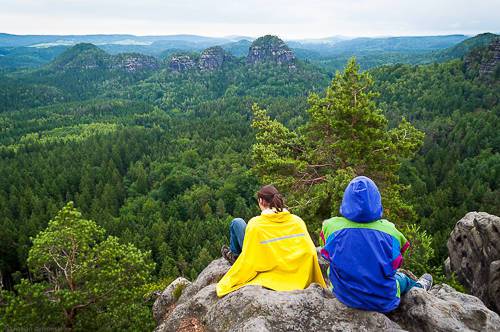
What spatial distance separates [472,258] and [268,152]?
42.2 ft

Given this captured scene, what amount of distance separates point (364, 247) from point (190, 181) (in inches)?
3509

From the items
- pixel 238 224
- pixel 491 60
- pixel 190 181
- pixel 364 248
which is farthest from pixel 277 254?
pixel 491 60

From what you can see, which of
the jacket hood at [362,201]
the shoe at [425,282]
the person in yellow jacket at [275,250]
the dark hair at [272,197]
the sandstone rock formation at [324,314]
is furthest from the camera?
the shoe at [425,282]

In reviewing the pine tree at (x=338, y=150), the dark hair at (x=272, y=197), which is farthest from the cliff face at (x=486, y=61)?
the dark hair at (x=272, y=197)

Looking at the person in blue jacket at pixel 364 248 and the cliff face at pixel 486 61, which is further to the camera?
the cliff face at pixel 486 61

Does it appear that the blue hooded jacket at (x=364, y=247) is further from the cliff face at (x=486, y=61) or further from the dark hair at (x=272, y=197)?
the cliff face at (x=486, y=61)

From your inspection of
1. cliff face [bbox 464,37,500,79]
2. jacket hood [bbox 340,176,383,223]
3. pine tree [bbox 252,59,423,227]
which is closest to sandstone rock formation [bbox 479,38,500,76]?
cliff face [bbox 464,37,500,79]

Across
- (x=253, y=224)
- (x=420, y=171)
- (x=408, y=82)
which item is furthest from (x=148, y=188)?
(x=408, y=82)

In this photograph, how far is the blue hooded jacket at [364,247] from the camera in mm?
5711

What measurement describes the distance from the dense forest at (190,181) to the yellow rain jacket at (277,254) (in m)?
7.27

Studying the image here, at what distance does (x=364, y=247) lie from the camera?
5863 mm

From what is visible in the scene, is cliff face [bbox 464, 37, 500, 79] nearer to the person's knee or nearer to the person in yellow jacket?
the person's knee

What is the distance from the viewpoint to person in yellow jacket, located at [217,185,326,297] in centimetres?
712

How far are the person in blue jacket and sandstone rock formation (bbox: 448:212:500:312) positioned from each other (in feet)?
43.7
